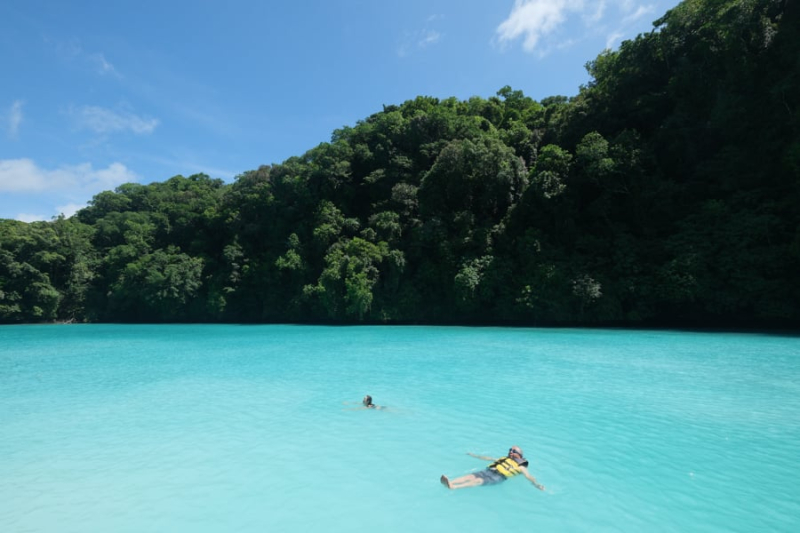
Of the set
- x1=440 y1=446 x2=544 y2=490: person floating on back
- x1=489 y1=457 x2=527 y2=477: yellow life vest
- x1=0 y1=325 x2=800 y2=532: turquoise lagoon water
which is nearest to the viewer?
x1=0 y1=325 x2=800 y2=532: turquoise lagoon water

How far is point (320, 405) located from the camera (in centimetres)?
938

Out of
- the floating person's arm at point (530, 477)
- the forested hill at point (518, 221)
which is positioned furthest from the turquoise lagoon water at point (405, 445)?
the forested hill at point (518, 221)

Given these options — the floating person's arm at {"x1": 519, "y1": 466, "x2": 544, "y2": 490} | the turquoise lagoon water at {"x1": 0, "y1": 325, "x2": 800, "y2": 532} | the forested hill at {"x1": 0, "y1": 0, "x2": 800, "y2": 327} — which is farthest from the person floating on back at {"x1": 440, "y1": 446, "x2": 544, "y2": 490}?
the forested hill at {"x1": 0, "y1": 0, "x2": 800, "y2": 327}

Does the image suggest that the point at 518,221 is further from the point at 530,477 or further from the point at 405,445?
the point at 530,477

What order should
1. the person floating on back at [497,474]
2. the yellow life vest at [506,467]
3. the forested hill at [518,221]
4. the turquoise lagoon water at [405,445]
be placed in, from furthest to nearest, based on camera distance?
the forested hill at [518,221], the yellow life vest at [506,467], the person floating on back at [497,474], the turquoise lagoon water at [405,445]

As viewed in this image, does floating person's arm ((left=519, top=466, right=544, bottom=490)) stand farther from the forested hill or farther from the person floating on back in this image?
the forested hill

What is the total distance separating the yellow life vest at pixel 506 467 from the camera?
561cm

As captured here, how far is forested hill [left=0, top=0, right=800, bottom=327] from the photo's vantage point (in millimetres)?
21688

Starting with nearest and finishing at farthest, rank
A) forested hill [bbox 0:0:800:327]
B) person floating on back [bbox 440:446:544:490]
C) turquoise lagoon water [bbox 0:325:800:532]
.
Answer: turquoise lagoon water [bbox 0:325:800:532], person floating on back [bbox 440:446:544:490], forested hill [bbox 0:0:800:327]

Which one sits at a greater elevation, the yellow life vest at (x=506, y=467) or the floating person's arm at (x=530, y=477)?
the yellow life vest at (x=506, y=467)

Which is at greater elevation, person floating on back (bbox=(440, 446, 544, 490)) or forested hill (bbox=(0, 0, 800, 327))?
forested hill (bbox=(0, 0, 800, 327))

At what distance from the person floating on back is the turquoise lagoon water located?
11 cm

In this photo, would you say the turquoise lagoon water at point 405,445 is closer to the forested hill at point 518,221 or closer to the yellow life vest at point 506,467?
the yellow life vest at point 506,467

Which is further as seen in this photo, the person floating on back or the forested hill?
the forested hill
